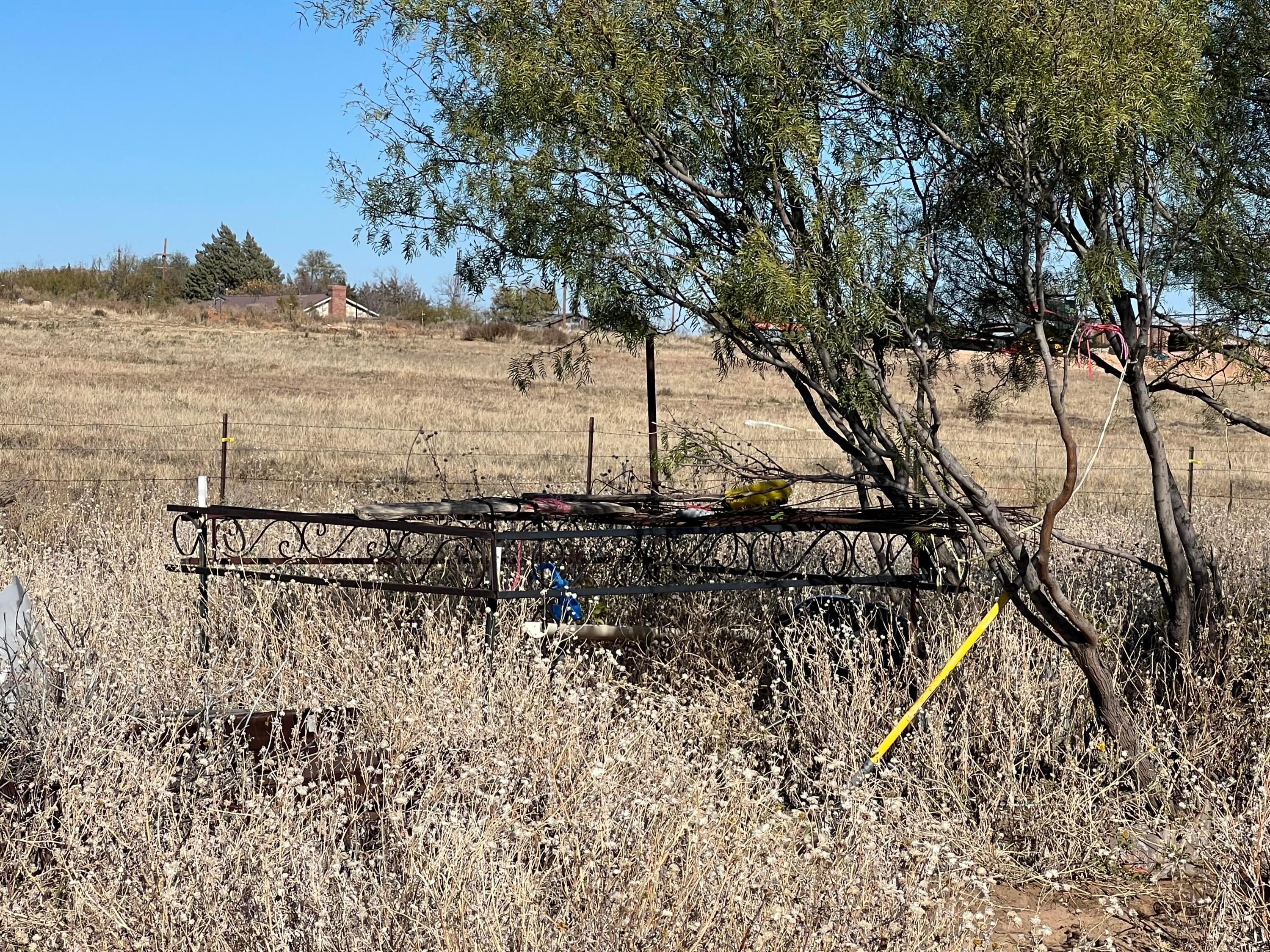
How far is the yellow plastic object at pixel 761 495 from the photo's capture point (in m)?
5.99

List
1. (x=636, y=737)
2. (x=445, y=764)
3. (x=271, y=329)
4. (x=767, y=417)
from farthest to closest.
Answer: (x=271, y=329)
(x=767, y=417)
(x=636, y=737)
(x=445, y=764)

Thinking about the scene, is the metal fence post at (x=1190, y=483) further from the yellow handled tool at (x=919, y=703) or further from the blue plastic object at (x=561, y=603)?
the blue plastic object at (x=561, y=603)

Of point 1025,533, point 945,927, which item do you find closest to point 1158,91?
point 1025,533

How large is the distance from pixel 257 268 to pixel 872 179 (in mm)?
76993

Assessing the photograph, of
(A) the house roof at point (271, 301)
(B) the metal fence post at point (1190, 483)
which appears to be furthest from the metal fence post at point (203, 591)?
(A) the house roof at point (271, 301)

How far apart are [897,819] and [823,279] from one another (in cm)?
193

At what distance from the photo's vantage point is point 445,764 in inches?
153

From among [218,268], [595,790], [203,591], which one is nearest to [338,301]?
[218,268]

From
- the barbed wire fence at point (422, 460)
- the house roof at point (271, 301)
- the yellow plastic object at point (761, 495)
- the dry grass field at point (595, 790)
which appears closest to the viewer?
the dry grass field at point (595, 790)

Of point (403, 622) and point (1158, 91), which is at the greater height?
point (1158, 91)

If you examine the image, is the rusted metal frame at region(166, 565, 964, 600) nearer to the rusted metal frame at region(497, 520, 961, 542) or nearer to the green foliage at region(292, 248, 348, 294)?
the rusted metal frame at region(497, 520, 961, 542)

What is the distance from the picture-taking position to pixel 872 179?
200 inches

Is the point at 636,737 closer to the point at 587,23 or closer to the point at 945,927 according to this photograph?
the point at 945,927

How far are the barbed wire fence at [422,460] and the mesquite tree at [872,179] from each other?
200 inches
